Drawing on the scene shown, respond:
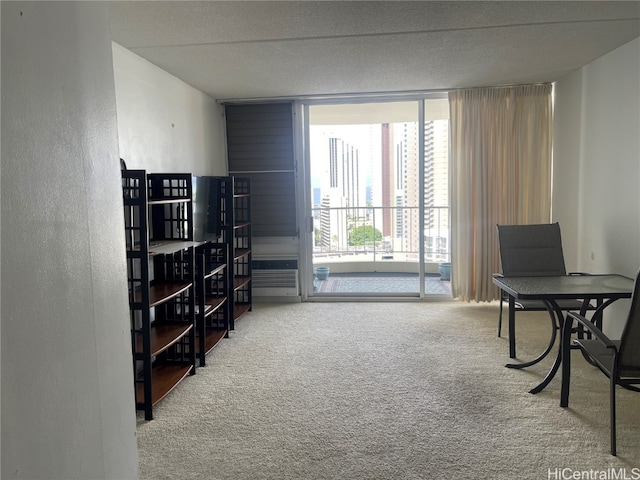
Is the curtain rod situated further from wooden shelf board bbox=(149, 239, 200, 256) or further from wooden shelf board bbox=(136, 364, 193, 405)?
wooden shelf board bbox=(136, 364, 193, 405)

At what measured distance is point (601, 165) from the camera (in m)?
4.06

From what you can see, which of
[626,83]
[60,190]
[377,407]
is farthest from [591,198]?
[60,190]

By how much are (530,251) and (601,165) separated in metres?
0.94

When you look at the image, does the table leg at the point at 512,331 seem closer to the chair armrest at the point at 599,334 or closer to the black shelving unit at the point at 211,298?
the chair armrest at the point at 599,334

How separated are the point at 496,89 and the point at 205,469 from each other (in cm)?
467

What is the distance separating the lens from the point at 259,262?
580 cm

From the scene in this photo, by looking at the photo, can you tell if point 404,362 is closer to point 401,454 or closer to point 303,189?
point 401,454

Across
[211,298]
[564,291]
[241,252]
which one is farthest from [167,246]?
[564,291]

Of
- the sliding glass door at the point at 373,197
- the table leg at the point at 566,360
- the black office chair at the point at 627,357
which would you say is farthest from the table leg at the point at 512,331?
the sliding glass door at the point at 373,197

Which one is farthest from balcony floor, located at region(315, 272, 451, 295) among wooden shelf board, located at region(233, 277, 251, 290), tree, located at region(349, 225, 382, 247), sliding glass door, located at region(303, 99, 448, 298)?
wooden shelf board, located at region(233, 277, 251, 290)

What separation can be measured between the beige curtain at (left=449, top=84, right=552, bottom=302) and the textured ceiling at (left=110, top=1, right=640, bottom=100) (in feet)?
1.35

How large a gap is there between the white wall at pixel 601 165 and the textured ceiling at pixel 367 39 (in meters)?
0.22

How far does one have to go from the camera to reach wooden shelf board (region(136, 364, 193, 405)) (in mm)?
2983

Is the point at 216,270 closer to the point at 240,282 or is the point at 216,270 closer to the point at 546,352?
the point at 240,282
